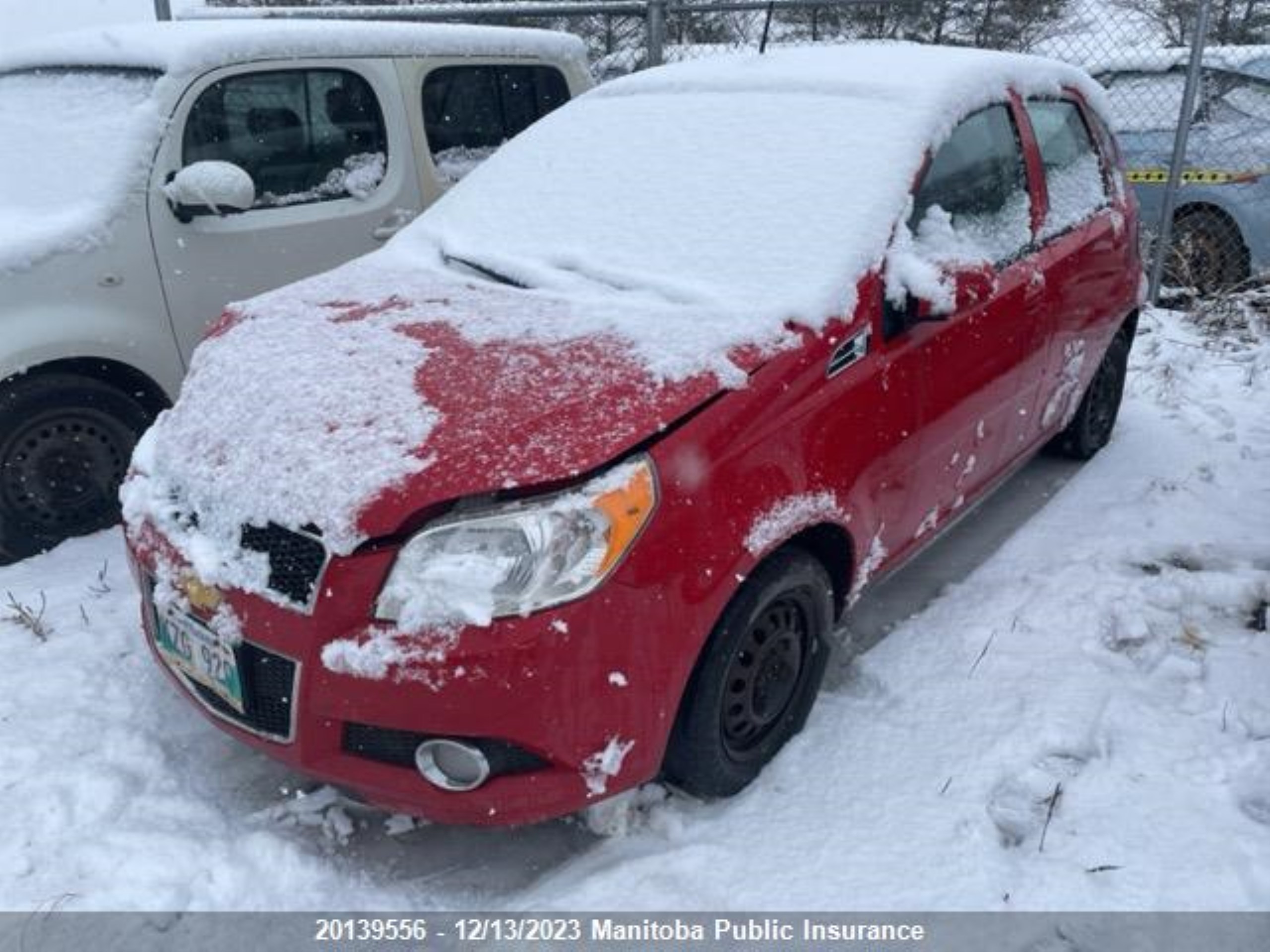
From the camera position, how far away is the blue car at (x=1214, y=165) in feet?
20.7

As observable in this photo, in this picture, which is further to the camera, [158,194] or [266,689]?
[158,194]

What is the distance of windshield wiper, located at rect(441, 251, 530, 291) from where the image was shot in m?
2.89

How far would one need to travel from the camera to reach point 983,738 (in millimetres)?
2676

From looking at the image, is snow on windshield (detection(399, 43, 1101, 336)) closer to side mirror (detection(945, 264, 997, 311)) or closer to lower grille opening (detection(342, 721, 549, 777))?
side mirror (detection(945, 264, 997, 311))

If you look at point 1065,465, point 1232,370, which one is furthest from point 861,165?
point 1232,370

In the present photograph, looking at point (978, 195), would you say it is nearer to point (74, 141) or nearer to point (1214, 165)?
point (74, 141)

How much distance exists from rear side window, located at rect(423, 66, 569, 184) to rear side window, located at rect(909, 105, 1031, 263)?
2305 millimetres

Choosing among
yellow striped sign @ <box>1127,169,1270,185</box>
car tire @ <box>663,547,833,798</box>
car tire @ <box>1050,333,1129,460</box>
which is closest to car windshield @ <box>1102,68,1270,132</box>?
yellow striped sign @ <box>1127,169,1270,185</box>

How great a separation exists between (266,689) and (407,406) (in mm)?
655

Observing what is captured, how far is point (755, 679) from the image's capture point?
97.3 inches

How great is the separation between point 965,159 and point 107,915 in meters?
2.91

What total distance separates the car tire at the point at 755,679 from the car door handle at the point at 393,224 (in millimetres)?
2504

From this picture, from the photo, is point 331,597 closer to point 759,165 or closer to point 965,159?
point 759,165

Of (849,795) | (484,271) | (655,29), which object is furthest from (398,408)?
(655,29)
